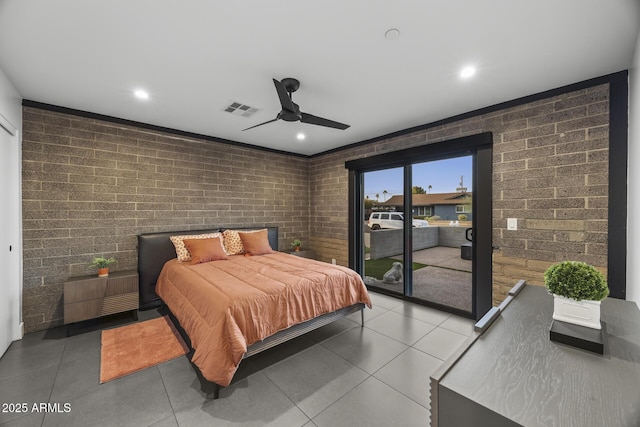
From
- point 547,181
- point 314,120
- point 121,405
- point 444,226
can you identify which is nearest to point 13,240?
point 121,405

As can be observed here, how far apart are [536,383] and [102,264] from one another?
4006 mm

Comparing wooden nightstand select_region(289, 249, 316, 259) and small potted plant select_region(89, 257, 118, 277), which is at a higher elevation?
small potted plant select_region(89, 257, 118, 277)

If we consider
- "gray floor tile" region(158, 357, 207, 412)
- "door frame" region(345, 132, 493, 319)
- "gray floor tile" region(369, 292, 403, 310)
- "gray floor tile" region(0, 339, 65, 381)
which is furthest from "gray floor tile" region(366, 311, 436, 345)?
"gray floor tile" region(0, 339, 65, 381)

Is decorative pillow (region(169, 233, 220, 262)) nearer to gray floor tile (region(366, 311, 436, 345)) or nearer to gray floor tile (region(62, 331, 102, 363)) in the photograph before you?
gray floor tile (region(62, 331, 102, 363))

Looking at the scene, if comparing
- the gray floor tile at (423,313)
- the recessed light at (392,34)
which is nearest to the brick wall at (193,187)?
the gray floor tile at (423,313)

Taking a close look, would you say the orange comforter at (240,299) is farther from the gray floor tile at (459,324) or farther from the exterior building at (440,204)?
the exterior building at (440,204)

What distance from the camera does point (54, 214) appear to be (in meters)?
3.00

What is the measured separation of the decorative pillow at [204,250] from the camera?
3406 mm

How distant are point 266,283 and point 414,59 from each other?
92.9 inches

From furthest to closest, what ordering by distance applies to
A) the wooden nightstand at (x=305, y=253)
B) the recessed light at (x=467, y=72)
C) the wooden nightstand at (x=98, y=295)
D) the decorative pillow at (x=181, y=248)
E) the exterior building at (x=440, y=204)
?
the wooden nightstand at (x=305, y=253) < the decorative pillow at (x=181, y=248) < the exterior building at (x=440, y=204) < the wooden nightstand at (x=98, y=295) < the recessed light at (x=467, y=72)

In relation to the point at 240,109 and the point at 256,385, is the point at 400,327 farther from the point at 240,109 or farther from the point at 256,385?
the point at 240,109

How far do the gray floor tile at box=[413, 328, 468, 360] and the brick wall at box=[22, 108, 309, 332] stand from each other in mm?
3344

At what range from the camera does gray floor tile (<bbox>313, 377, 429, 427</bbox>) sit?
65.9 inches

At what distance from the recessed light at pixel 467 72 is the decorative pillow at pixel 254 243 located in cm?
332
